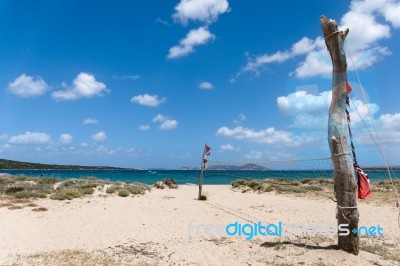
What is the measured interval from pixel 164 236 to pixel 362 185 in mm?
4692

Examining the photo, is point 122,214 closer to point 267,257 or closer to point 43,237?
point 43,237

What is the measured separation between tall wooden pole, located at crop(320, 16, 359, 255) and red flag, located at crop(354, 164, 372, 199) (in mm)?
106

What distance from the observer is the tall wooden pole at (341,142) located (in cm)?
642

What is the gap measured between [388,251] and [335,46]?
167 inches

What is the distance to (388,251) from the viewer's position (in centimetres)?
702

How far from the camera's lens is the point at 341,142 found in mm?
6520

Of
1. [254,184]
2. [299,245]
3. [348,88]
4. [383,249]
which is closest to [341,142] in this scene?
[348,88]

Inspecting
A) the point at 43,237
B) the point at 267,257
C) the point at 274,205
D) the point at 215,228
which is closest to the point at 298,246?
the point at 267,257

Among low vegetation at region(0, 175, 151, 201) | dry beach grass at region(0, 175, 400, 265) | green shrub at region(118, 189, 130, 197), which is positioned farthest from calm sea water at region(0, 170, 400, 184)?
low vegetation at region(0, 175, 151, 201)

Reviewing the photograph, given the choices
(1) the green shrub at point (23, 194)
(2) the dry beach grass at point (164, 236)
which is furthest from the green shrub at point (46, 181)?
(2) the dry beach grass at point (164, 236)

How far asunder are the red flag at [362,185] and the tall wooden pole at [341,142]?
0.11 metres

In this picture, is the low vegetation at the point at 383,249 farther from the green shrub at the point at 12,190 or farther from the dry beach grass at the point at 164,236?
the green shrub at the point at 12,190

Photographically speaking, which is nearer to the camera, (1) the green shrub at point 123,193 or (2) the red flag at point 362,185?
(2) the red flag at point 362,185

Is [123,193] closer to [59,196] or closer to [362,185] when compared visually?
[59,196]
